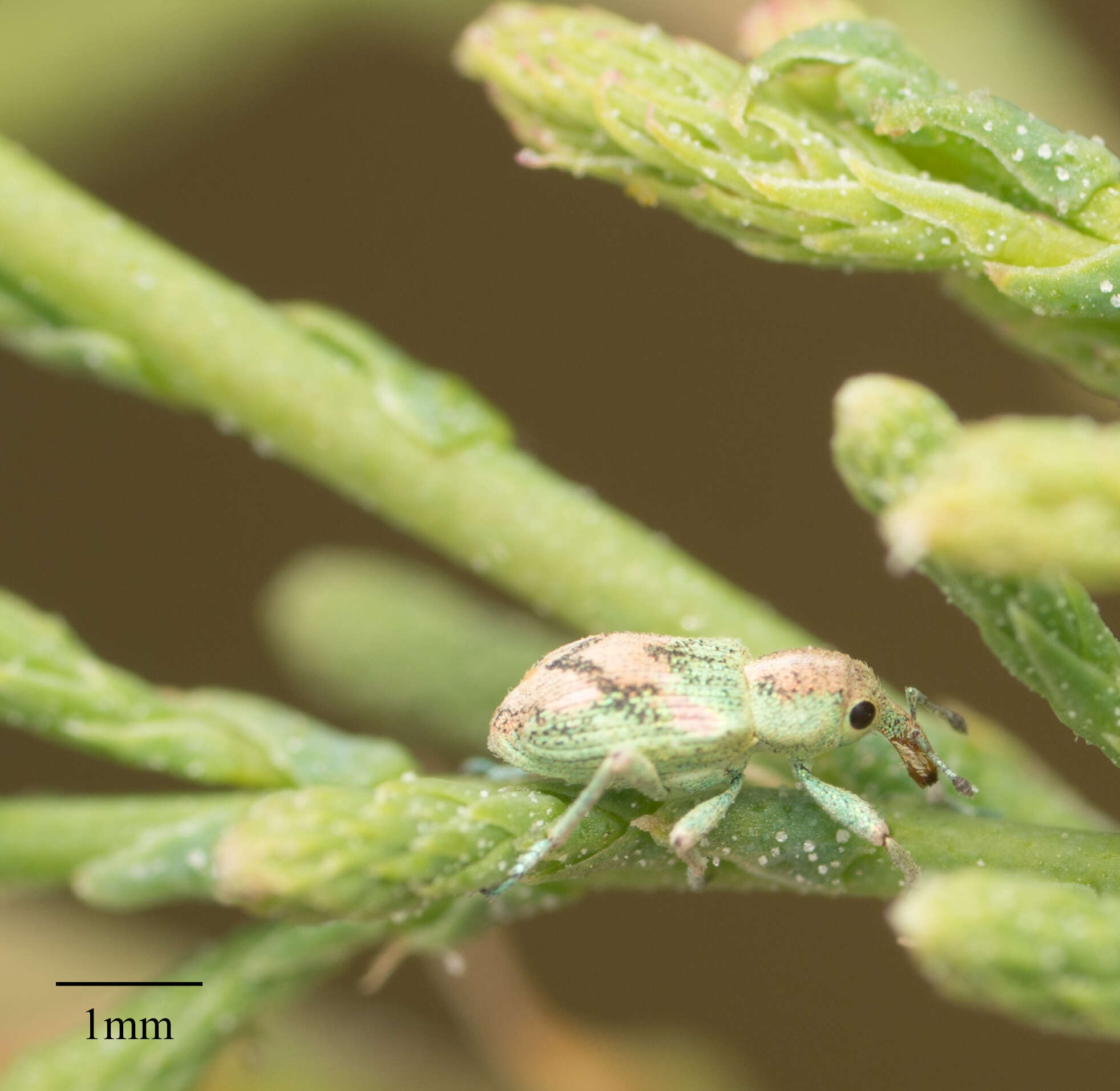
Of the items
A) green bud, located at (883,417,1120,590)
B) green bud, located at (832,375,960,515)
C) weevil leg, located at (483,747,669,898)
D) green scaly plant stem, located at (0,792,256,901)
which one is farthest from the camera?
green scaly plant stem, located at (0,792,256,901)

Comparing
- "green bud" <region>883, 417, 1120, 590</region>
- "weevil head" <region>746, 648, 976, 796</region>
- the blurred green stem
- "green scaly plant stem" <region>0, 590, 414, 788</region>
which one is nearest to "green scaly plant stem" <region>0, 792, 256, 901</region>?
"green scaly plant stem" <region>0, 590, 414, 788</region>

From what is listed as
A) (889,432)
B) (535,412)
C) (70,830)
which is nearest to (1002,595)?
(889,432)

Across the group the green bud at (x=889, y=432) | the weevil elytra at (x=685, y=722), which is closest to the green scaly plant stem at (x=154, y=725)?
the weevil elytra at (x=685, y=722)

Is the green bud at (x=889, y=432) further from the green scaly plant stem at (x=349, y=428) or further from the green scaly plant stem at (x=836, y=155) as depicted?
the green scaly plant stem at (x=349, y=428)

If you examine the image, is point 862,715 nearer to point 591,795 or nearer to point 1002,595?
point 1002,595

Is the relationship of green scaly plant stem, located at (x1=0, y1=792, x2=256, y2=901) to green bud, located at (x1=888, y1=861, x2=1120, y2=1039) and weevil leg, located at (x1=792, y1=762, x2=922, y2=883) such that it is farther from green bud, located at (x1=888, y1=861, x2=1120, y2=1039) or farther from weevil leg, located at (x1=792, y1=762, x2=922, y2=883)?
green bud, located at (x1=888, y1=861, x2=1120, y2=1039)

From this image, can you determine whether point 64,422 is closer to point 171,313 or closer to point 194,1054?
point 171,313

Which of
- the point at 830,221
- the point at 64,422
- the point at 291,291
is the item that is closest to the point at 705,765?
the point at 830,221
